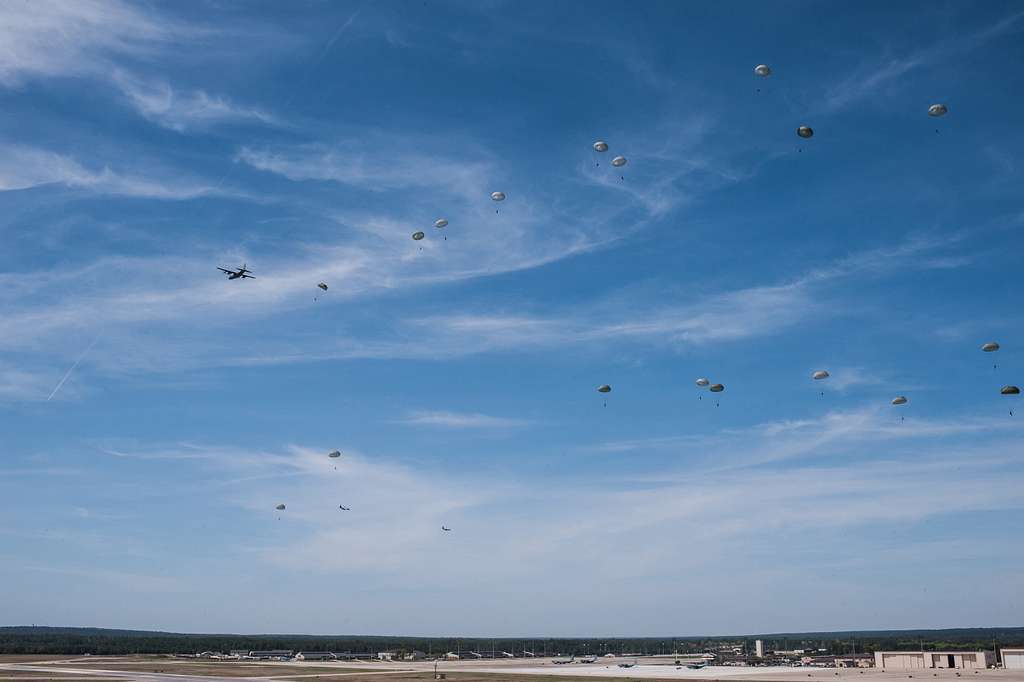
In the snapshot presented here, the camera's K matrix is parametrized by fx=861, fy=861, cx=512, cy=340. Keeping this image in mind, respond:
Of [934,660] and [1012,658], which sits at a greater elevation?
[1012,658]

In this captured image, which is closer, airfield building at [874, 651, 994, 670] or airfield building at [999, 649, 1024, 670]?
airfield building at [999, 649, 1024, 670]

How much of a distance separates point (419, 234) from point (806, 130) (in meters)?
25.3

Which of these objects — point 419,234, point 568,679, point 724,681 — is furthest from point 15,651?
point 419,234

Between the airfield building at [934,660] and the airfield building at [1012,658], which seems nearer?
the airfield building at [1012,658]

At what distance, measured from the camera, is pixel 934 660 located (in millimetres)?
105062

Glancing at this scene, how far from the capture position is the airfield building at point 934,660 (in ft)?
330

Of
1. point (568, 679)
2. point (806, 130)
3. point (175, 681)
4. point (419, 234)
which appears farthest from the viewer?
point (568, 679)

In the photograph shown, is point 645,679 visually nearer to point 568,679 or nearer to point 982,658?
point 568,679

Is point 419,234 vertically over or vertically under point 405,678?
over

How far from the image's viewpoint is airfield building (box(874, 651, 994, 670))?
10067 cm

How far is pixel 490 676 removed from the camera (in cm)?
9838

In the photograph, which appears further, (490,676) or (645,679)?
(490,676)

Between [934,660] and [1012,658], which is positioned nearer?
[1012,658]

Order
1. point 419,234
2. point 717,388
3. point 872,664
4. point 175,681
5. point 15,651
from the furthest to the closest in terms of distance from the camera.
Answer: point 15,651
point 872,664
point 175,681
point 717,388
point 419,234
